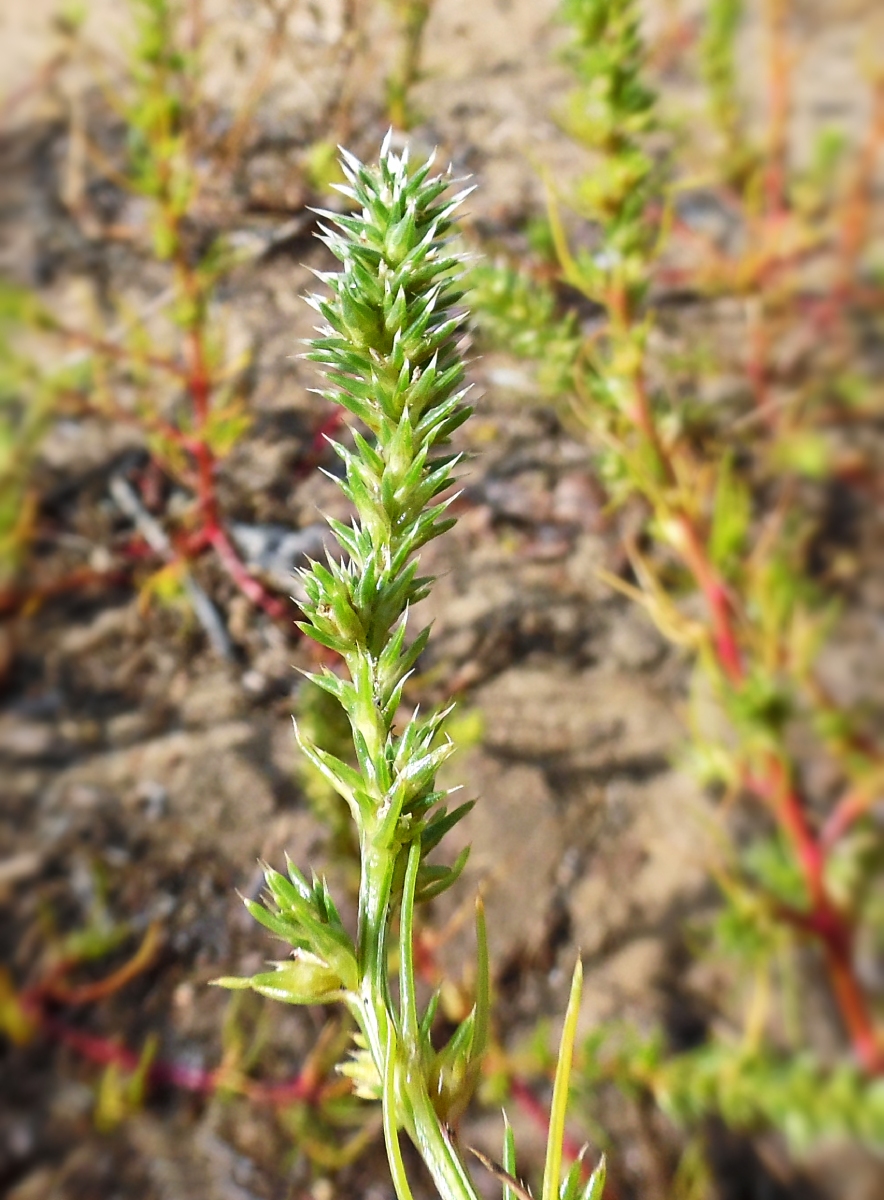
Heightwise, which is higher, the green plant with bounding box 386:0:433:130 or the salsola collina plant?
the green plant with bounding box 386:0:433:130

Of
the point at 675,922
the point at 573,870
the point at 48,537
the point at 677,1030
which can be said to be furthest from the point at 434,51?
the point at 677,1030

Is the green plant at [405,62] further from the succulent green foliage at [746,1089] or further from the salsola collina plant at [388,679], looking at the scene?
the succulent green foliage at [746,1089]

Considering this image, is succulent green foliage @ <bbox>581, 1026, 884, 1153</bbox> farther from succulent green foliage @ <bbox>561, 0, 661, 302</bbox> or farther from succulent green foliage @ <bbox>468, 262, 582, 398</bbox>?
succulent green foliage @ <bbox>561, 0, 661, 302</bbox>

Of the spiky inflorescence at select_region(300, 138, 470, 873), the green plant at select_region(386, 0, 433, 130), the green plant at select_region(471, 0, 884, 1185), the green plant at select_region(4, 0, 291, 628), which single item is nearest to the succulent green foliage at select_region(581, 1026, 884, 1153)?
the green plant at select_region(471, 0, 884, 1185)

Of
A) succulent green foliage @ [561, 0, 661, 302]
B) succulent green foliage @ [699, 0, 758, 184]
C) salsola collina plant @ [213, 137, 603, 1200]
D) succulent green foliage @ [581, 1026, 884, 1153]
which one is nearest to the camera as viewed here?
salsola collina plant @ [213, 137, 603, 1200]

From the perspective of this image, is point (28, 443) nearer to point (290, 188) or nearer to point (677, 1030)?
point (290, 188)

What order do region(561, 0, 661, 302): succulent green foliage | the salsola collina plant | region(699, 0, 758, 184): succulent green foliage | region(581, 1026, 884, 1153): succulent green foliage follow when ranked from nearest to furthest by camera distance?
the salsola collina plant
region(561, 0, 661, 302): succulent green foliage
region(581, 1026, 884, 1153): succulent green foliage
region(699, 0, 758, 184): succulent green foliage

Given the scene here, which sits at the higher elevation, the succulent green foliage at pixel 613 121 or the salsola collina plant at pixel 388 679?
the succulent green foliage at pixel 613 121

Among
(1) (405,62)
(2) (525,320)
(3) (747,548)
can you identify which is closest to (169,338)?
(1) (405,62)

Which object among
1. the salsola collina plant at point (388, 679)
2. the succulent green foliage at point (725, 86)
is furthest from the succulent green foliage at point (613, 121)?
the succulent green foliage at point (725, 86)

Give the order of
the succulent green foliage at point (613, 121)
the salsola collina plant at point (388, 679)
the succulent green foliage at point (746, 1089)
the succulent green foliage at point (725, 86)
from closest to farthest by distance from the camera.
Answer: the salsola collina plant at point (388, 679), the succulent green foliage at point (613, 121), the succulent green foliage at point (746, 1089), the succulent green foliage at point (725, 86)
